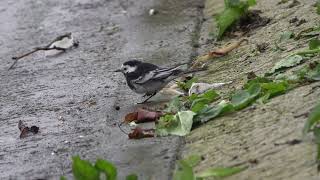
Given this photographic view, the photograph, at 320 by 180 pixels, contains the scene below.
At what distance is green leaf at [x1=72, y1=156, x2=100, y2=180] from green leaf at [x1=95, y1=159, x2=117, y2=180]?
0.03 m

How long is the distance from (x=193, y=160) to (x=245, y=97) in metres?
0.82

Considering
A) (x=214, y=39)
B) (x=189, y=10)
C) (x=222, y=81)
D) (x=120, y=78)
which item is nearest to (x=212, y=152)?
(x=222, y=81)

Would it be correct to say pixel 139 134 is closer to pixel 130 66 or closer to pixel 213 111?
pixel 213 111

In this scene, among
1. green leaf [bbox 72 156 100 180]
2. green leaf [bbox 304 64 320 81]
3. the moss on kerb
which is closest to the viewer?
the moss on kerb

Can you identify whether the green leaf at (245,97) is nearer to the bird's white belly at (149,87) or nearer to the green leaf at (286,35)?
the bird's white belly at (149,87)

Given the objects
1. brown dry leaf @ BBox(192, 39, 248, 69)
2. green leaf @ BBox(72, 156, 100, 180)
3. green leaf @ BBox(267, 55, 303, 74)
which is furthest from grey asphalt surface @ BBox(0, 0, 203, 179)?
green leaf @ BBox(267, 55, 303, 74)

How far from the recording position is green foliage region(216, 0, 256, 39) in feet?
27.2

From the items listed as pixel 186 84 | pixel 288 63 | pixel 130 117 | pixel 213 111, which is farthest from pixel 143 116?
pixel 288 63

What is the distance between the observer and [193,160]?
5176mm

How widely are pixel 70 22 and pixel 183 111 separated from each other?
4524 millimetres

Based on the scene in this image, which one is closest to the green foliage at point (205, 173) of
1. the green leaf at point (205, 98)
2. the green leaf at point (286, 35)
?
the green leaf at point (205, 98)

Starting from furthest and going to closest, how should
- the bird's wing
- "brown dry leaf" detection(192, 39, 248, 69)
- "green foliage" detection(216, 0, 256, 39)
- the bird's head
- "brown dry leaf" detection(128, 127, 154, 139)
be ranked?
"green foliage" detection(216, 0, 256, 39) < "brown dry leaf" detection(192, 39, 248, 69) < the bird's head < the bird's wing < "brown dry leaf" detection(128, 127, 154, 139)

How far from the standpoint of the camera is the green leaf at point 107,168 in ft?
15.6

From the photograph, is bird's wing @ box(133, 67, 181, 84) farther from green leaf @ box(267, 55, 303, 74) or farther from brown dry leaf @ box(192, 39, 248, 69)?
green leaf @ box(267, 55, 303, 74)
